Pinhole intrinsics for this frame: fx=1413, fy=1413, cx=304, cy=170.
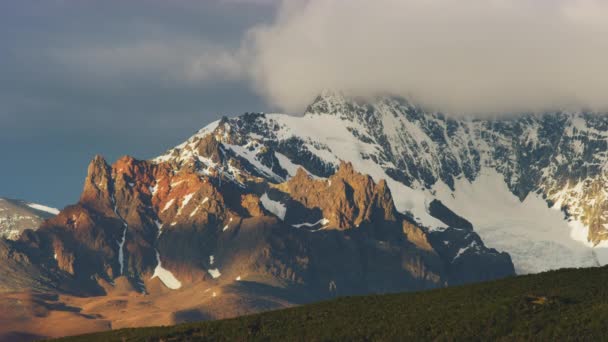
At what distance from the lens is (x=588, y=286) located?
644 feet

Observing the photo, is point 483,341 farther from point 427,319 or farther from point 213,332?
point 213,332

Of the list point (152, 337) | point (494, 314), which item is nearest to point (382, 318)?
point (494, 314)

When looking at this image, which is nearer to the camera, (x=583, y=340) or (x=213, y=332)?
(x=583, y=340)

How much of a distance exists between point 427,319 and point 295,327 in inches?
766

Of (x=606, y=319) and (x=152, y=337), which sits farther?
(x=152, y=337)

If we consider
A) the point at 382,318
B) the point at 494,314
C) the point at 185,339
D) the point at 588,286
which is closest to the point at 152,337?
the point at 185,339

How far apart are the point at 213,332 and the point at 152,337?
339 inches

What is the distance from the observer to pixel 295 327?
7761 inches

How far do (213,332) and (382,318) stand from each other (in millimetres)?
24077

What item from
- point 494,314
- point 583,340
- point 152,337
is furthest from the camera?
point 152,337

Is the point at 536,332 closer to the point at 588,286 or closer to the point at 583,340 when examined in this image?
the point at 583,340

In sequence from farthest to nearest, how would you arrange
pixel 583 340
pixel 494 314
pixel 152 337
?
1. pixel 152 337
2. pixel 494 314
3. pixel 583 340

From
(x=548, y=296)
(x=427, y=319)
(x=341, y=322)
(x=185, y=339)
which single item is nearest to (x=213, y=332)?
(x=185, y=339)

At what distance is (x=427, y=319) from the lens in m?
189
